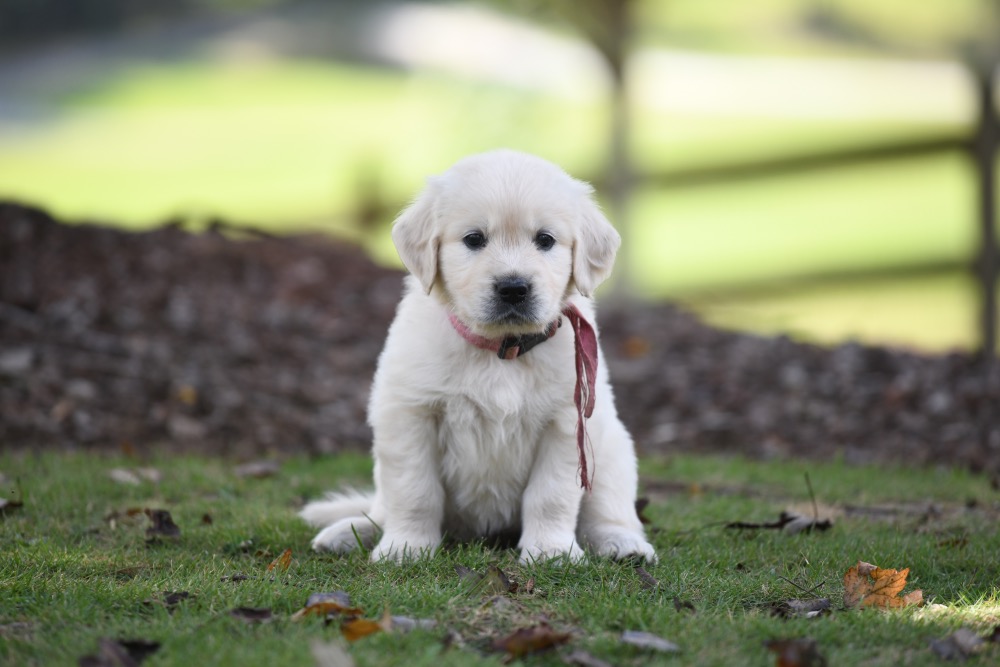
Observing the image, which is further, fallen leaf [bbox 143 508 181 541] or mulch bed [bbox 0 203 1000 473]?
mulch bed [bbox 0 203 1000 473]

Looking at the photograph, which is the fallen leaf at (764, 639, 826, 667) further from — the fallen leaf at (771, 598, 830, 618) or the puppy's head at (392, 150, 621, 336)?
the puppy's head at (392, 150, 621, 336)

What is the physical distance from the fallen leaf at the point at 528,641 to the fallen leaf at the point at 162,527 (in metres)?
1.70

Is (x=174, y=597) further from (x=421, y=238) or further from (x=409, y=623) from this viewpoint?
(x=421, y=238)

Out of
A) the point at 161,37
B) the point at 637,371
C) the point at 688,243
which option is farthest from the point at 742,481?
the point at 161,37

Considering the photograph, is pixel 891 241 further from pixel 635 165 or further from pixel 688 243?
pixel 635 165

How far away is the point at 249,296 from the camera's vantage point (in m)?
8.57

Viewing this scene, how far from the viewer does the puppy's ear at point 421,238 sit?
385 cm

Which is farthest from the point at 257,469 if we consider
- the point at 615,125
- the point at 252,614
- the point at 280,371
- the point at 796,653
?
the point at 615,125

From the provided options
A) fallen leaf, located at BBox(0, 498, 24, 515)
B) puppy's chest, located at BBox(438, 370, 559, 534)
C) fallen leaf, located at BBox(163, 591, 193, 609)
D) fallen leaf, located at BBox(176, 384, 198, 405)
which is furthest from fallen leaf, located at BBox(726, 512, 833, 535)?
fallen leaf, located at BBox(176, 384, 198, 405)

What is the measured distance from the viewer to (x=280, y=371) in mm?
7211

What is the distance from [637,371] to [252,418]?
2881mm

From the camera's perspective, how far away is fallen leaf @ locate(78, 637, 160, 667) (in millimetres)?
2787

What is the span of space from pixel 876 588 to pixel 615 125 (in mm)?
7777

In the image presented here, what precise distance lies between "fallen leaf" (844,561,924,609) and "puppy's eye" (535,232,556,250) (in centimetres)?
148
